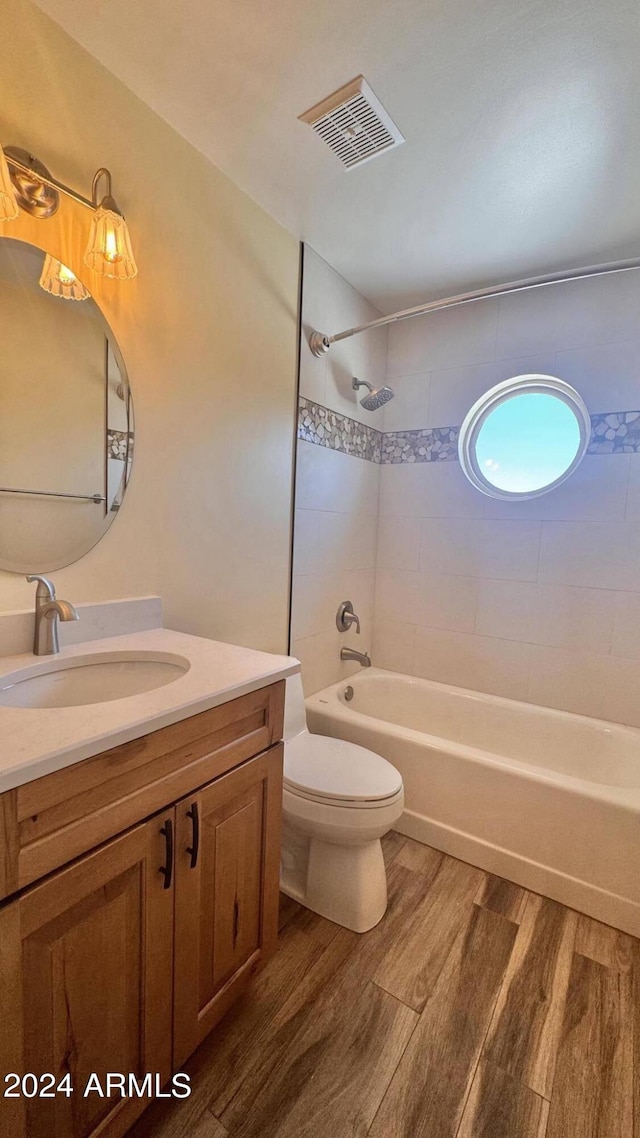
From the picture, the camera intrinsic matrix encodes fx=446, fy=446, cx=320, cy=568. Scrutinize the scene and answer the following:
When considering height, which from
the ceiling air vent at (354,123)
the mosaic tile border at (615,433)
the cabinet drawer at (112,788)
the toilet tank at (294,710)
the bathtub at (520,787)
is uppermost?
the ceiling air vent at (354,123)

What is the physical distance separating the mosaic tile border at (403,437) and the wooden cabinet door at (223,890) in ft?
4.69

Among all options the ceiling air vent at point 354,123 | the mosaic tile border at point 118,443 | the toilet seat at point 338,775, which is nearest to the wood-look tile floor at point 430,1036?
the toilet seat at point 338,775

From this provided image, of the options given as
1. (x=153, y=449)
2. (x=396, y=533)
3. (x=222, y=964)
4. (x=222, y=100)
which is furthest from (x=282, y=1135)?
(x=222, y=100)

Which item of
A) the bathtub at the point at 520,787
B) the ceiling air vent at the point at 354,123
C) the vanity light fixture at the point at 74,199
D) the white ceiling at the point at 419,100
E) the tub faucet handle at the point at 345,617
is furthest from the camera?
the tub faucet handle at the point at 345,617

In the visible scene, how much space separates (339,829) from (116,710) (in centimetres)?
90

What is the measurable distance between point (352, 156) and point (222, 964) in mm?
2240

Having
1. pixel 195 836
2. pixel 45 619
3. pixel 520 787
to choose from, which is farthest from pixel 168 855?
pixel 520 787

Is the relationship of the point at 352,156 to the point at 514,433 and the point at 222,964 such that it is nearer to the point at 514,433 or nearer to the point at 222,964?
the point at 514,433

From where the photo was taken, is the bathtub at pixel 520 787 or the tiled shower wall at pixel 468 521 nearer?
the bathtub at pixel 520 787

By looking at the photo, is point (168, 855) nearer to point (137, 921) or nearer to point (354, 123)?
point (137, 921)

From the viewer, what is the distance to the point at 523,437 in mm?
2250

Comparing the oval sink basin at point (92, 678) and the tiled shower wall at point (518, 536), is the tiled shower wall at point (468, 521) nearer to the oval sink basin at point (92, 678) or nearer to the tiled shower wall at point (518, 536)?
the tiled shower wall at point (518, 536)

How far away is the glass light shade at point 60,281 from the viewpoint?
106 cm

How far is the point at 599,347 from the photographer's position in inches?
76.5
